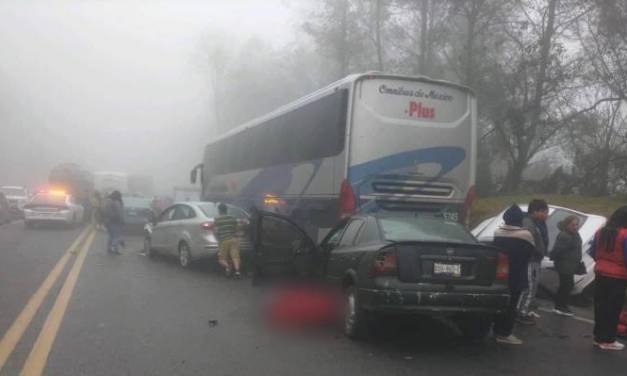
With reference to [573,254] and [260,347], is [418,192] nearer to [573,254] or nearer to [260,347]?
[573,254]

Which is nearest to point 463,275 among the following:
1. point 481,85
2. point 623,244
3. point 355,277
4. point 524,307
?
point 355,277

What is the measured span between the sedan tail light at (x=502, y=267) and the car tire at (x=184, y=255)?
7911mm

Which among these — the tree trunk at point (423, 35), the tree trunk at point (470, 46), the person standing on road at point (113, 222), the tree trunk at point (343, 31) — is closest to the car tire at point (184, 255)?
the person standing on road at point (113, 222)

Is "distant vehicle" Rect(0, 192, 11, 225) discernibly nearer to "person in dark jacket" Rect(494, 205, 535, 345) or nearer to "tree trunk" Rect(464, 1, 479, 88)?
"tree trunk" Rect(464, 1, 479, 88)

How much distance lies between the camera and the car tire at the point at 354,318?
7.17 metres

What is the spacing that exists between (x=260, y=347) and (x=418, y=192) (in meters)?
5.79

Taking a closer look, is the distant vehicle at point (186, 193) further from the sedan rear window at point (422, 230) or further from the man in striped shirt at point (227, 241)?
the sedan rear window at point (422, 230)

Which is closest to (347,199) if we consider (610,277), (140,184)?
(610,277)

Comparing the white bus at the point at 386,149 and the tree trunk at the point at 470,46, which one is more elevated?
the tree trunk at the point at 470,46

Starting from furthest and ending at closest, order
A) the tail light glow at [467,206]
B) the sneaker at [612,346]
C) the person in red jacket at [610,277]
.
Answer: the tail light glow at [467,206] < the sneaker at [612,346] < the person in red jacket at [610,277]

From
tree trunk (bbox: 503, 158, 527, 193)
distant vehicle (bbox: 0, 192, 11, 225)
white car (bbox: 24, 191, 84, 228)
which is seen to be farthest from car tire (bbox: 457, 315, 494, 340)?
distant vehicle (bbox: 0, 192, 11, 225)

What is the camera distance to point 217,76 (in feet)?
199

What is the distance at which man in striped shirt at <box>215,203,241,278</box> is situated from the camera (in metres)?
12.4

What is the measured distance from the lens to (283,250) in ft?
32.2
